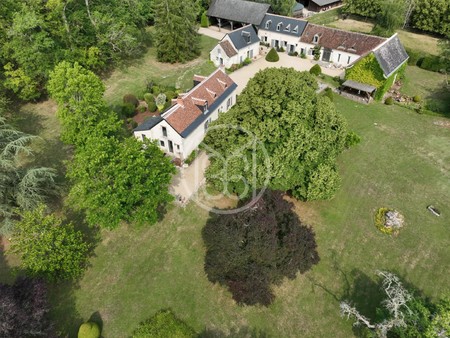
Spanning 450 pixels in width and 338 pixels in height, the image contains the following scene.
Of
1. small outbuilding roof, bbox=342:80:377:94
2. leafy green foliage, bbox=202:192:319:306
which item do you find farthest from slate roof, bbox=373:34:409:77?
leafy green foliage, bbox=202:192:319:306

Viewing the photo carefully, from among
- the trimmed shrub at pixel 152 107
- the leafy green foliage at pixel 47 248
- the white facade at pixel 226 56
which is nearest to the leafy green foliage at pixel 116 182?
the leafy green foliage at pixel 47 248

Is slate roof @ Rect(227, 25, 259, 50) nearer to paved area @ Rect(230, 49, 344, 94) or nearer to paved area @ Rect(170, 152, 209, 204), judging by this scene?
paved area @ Rect(230, 49, 344, 94)

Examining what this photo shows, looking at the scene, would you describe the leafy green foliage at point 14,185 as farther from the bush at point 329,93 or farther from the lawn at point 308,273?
the bush at point 329,93

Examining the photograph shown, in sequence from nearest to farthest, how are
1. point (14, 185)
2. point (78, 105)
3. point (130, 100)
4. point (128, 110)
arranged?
point (14, 185) < point (78, 105) < point (128, 110) < point (130, 100)

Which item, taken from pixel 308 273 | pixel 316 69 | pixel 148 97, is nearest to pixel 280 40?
pixel 316 69

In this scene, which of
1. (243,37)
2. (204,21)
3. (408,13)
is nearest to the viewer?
(243,37)

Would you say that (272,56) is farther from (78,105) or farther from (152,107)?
(78,105)
